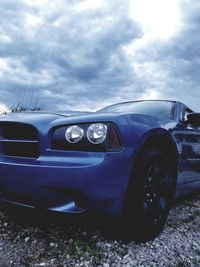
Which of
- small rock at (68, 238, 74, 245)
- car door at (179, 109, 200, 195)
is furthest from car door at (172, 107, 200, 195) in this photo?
small rock at (68, 238, 74, 245)

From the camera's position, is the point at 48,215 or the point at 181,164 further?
the point at 181,164

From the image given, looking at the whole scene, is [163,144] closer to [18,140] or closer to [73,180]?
[73,180]

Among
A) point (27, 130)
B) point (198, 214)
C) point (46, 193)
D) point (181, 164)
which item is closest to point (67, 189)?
point (46, 193)

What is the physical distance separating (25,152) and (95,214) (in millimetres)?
730

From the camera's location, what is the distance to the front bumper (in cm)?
224

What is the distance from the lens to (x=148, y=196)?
2.71m

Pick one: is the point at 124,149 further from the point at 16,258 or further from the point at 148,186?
the point at 16,258

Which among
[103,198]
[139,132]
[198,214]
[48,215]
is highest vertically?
[139,132]

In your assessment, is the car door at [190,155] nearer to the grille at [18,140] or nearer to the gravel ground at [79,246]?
the gravel ground at [79,246]

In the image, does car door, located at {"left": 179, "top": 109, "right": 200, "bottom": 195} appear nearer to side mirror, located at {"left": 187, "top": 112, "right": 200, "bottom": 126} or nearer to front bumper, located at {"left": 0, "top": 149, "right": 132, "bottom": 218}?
side mirror, located at {"left": 187, "top": 112, "right": 200, "bottom": 126}

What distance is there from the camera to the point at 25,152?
2.53 m

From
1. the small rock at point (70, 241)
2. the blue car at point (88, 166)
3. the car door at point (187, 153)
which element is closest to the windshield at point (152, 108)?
the car door at point (187, 153)

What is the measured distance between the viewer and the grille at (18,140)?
8.20 ft

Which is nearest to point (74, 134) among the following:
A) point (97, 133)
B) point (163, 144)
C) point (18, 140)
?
point (97, 133)
